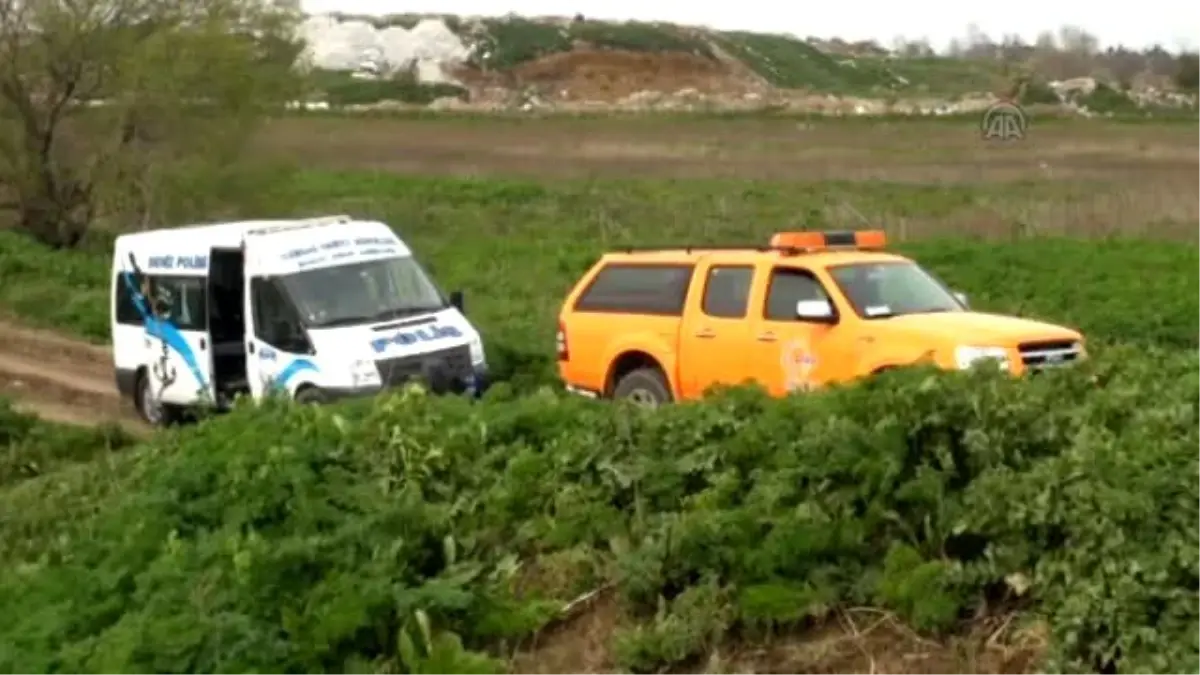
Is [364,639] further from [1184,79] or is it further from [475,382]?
[1184,79]

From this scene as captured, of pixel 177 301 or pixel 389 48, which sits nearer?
pixel 177 301

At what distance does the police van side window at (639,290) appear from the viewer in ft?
55.4

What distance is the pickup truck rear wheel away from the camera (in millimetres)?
16625

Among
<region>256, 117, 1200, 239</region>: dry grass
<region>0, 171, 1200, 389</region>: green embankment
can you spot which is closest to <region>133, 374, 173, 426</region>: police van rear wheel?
<region>0, 171, 1200, 389</region>: green embankment

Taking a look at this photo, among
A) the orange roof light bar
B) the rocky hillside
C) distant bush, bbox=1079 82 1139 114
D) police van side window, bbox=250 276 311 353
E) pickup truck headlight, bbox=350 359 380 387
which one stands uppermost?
the orange roof light bar

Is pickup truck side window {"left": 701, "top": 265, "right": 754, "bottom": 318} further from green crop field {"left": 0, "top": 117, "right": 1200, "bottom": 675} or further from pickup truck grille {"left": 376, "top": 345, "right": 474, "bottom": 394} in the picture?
green crop field {"left": 0, "top": 117, "right": 1200, "bottom": 675}

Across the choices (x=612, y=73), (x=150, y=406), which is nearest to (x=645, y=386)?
(x=150, y=406)

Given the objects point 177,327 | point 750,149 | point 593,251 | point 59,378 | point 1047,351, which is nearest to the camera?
point 1047,351

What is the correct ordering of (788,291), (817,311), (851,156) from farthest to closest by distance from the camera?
(851,156) → (788,291) → (817,311)

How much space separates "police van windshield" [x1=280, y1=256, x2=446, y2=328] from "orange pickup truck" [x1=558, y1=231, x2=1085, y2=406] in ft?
8.10

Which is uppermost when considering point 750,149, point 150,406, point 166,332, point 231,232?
point 231,232

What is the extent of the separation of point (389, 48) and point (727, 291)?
364ft

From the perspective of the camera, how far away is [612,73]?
12019cm

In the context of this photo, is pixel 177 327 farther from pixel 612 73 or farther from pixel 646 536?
pixel 612 73
